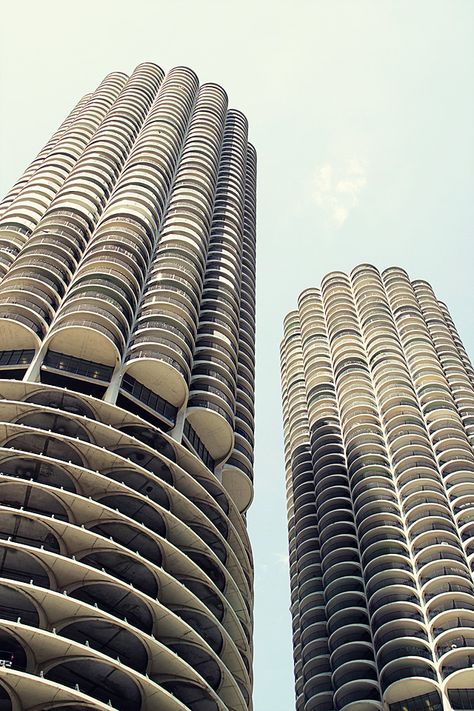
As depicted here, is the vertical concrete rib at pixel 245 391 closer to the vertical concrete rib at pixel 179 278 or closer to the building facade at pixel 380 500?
the vertical concrete rib at pixel 179 278

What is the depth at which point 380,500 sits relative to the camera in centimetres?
7275

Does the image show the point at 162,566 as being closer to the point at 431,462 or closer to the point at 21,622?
the point at 21,622

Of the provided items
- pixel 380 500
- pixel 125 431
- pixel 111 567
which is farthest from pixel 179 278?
pixel 380 500

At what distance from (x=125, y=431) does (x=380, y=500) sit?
3739 cm

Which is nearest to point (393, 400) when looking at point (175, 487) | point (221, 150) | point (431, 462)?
point (431, 462)

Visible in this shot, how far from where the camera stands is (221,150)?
296 ft

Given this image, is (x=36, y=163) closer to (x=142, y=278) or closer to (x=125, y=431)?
(x=142, y=278)

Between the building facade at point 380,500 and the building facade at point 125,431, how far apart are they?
61.9 ft

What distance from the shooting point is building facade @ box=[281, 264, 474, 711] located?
58.7 m

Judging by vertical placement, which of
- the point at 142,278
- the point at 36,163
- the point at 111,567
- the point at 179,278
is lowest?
the point at 111,567


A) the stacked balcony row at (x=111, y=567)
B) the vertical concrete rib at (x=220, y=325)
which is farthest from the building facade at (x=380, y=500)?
the vertical concrete rib at (x=220, y=325)

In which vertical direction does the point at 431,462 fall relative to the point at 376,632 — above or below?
above

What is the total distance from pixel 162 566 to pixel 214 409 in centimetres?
1450

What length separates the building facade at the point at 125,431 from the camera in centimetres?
3095
